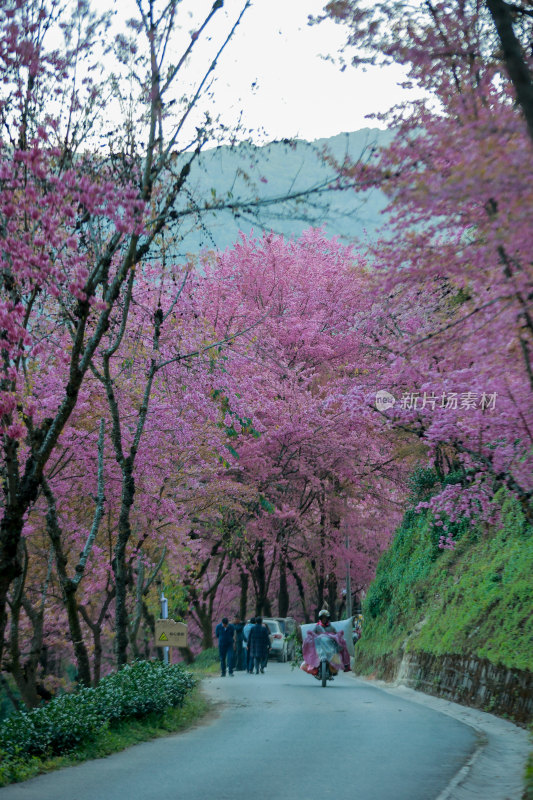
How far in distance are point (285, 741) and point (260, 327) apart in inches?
884

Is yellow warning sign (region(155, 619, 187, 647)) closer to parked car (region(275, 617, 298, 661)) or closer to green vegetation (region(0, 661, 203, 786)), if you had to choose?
green vegetation (region(0, 661, 203, 786))

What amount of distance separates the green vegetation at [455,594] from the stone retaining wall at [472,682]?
0.18 meters

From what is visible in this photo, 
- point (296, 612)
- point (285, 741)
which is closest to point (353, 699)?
point (285, 741)

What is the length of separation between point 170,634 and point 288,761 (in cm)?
923

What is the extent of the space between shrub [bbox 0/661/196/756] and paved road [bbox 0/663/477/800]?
0.49m

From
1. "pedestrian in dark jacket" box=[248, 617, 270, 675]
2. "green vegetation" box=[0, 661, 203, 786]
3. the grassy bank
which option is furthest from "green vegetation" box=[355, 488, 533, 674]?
"green vegetation" box=[0, 661, 203, 786]

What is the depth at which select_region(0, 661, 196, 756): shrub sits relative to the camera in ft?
32.7

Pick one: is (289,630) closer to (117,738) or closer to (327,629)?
(327,629)

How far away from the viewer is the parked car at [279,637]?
1473 inches

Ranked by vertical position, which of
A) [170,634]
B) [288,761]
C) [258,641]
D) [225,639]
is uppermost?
[170,634]

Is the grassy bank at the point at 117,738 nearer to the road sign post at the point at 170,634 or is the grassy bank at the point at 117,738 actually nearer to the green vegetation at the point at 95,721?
the green vegetation at the point at 95,721

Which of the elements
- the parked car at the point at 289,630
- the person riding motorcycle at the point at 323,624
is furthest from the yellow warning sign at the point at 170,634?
the parked car at the point at 289,630

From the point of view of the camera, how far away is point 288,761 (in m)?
9.62

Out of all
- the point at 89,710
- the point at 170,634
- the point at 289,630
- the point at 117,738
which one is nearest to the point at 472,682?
the point at 170,634
